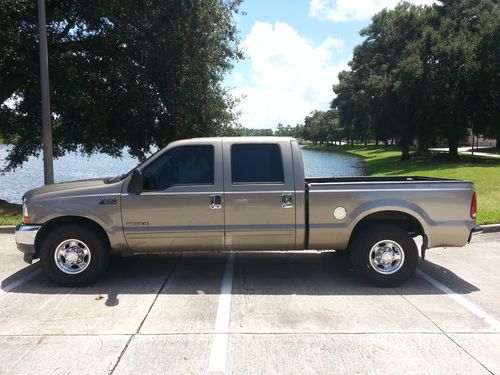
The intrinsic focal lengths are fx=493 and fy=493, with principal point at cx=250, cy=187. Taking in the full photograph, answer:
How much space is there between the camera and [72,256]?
241 inches

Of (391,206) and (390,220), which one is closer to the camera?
(391,206)

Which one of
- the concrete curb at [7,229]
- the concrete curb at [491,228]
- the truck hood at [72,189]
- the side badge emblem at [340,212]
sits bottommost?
the concrete curb at [491,228]

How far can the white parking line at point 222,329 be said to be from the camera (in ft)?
13.2

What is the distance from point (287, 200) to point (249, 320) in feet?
5.49

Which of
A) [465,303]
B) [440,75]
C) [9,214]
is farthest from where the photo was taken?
[440,75]

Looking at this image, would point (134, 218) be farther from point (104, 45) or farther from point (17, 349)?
point (104, 45)

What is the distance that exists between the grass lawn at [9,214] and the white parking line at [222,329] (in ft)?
18.6

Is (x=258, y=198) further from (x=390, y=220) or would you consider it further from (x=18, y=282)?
(x=18, y=282)

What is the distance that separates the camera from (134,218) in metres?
6.05

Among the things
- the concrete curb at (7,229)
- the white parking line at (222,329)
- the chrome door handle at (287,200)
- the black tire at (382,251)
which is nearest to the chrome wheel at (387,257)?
the black tire at (382,251)

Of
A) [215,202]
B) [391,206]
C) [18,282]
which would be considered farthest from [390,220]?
[18,282]

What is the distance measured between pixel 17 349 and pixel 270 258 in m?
4.12

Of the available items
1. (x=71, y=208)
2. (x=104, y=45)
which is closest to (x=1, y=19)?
(x=104, y=45)

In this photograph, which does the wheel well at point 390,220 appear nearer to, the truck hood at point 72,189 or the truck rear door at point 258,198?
the truck rear door at point 258,198
